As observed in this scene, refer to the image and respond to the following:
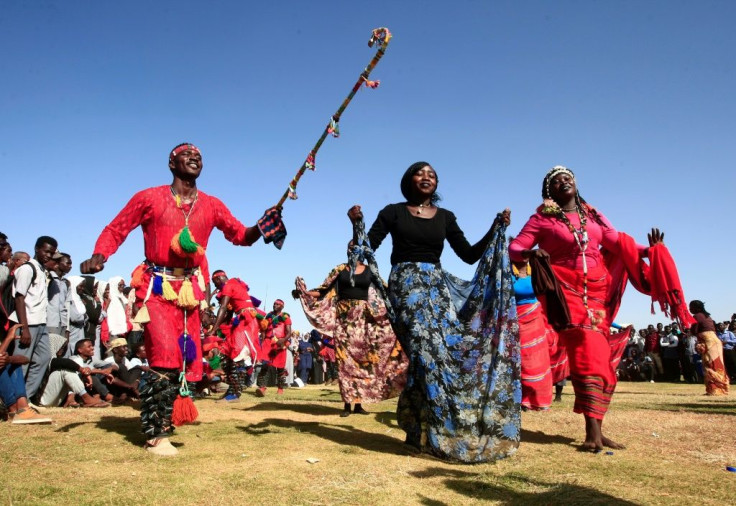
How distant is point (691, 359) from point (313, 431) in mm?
18401

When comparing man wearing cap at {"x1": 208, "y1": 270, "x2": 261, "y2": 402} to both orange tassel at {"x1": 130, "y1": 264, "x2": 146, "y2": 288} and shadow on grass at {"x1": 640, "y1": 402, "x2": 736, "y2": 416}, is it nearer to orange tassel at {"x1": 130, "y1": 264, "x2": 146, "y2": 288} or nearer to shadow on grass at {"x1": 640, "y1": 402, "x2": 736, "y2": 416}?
orange tassel at {"x1": 130, "y1": 264, "x2": 146, "y2": 288}

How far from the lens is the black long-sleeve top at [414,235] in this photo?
5246mm

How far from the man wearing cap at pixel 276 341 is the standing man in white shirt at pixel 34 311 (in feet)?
16.9

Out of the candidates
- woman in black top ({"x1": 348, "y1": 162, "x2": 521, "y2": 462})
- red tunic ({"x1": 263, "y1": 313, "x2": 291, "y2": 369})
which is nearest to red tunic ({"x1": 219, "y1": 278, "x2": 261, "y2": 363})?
red tunic ({"x1": 263, "y1": 313, "x2": 291, "y2": 369})

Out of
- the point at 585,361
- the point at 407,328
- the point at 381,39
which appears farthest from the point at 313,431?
the point at 381,39

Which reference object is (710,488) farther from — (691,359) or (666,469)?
(691,359)

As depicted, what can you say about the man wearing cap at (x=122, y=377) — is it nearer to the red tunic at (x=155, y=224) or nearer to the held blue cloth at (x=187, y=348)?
the held blue cloth at (x=187, y=348)

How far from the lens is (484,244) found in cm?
538

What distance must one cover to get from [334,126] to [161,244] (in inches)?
75.6

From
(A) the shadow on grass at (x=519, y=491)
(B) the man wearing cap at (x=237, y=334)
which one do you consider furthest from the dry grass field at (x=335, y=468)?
(B) the man wearing cap at (x=237, y=334)

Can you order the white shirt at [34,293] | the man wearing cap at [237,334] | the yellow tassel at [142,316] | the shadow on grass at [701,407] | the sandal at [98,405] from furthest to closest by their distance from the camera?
the man wearing cap at [237,334] → the shadow on grass at [701,407] → the sandal at [98,405] → the white shirt at [34,293] → the yellow tassel at [142,316]

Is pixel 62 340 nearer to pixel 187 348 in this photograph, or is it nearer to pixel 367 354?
pixel 367 354

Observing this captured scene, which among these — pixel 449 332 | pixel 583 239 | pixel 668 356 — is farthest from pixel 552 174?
pixel 668 356

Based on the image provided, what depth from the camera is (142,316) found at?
Result: 16.4 ft
